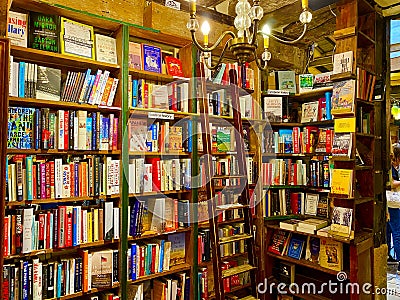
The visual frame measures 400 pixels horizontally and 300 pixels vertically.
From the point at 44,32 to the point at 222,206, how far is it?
5.95ft

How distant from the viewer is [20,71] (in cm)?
194

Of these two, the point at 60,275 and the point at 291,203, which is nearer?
the point at 60,275

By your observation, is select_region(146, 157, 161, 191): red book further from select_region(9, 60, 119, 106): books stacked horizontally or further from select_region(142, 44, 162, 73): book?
select_region(142, 44, 162, 73): book

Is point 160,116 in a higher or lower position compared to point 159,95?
lower

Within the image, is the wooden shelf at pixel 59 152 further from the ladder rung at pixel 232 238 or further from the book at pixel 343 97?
the book at pixel 343 97

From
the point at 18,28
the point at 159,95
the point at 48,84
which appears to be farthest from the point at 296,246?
the point at 18,28

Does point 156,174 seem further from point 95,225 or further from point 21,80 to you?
point 21,80

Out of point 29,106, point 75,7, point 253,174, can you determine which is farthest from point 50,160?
A: point 253,174

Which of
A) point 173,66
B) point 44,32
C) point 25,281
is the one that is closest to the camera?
point 25,281

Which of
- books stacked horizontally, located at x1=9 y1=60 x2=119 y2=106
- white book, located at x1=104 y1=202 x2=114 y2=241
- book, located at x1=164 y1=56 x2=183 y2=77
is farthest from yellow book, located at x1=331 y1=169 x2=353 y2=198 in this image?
books stacked horizontally, located at x1=9 y1=60 x2=119 y2=106

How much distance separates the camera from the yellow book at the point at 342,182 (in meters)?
2.50

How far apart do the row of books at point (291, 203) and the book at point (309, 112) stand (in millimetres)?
741

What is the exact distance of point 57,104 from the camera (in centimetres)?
205

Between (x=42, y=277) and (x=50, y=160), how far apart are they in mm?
740
